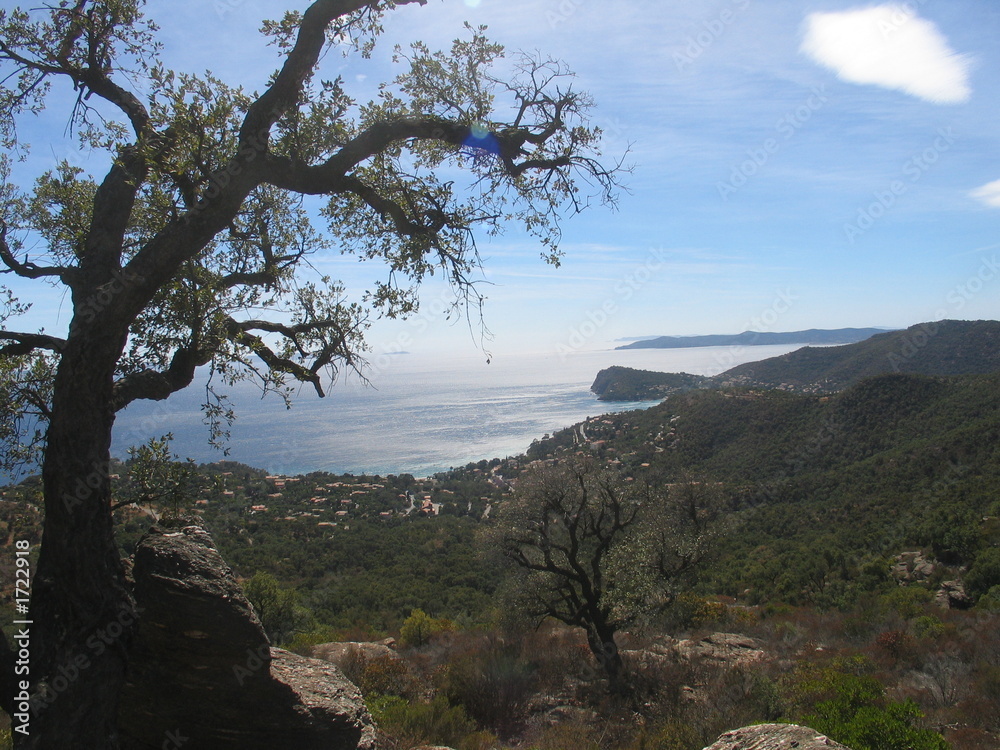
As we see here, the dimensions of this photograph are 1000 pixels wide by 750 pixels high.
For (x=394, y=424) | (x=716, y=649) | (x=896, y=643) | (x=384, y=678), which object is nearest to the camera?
(x=384, y=678)

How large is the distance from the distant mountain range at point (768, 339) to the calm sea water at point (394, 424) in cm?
377

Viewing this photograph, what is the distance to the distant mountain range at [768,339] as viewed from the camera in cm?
10894

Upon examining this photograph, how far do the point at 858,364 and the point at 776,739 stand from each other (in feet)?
204

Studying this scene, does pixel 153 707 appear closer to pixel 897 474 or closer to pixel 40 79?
pixel 40 79

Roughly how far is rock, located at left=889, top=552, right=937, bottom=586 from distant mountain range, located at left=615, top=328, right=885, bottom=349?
9262 cm

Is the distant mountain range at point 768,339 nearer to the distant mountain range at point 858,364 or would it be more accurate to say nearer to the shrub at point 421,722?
the distant mountain range at point 858,364

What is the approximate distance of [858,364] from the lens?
54.1m

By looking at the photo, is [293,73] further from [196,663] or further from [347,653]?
[347,653]

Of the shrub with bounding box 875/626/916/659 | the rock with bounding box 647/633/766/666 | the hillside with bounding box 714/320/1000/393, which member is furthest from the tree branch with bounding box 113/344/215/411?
the hillside with bounding box 714/320/1000/393

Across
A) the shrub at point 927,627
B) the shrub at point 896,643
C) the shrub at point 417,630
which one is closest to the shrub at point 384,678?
the shrub at point 417,630

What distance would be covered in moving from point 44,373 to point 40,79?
2353 millimetres

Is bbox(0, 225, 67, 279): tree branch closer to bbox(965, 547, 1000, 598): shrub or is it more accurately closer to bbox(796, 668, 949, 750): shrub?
bbox(796, 668, 949, 750): shrub

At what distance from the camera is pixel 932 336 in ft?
174

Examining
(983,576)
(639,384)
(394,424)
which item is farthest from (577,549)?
(639,384)
